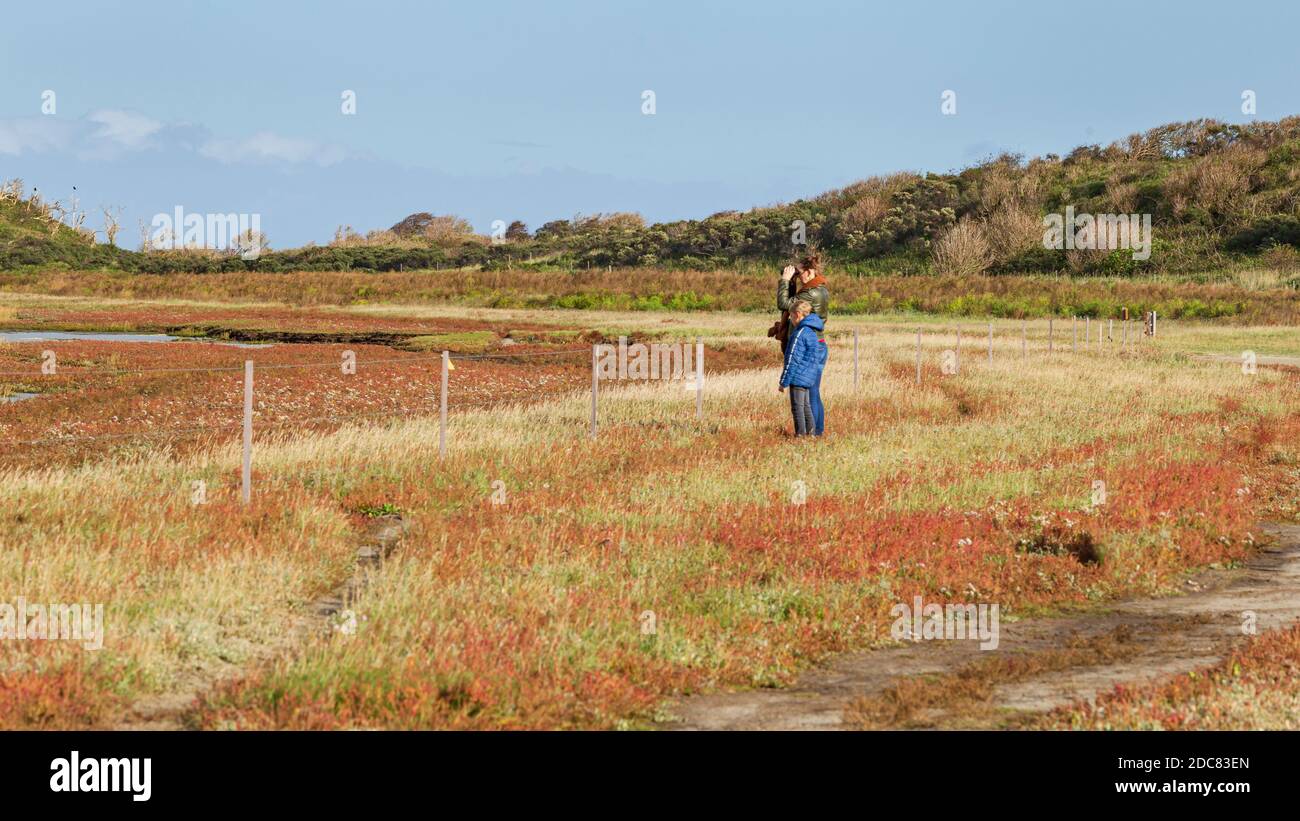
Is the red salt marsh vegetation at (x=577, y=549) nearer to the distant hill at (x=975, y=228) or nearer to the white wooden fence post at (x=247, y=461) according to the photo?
the white wooden fence post at (x=247, y=461)

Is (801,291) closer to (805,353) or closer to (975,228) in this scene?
(805,353)

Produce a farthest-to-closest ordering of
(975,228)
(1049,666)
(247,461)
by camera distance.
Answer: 1. (975,228)
2. (247,461)
3. (1049,666)

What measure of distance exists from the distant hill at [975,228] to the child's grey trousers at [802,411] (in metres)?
56.3

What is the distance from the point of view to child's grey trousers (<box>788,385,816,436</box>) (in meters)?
19.7

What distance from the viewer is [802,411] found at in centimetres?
1981

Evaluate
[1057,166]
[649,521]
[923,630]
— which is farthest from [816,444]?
[1057,166]

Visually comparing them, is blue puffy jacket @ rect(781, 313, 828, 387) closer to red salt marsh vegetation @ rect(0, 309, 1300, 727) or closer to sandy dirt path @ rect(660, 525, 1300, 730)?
red salt marsh vegetation @ rect(0, 309, 1300, 727)

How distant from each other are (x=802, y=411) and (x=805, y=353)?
113cm

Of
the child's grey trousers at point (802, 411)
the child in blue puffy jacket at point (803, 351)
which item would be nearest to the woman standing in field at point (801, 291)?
the child in blue puffy jacket at point (803, 351)

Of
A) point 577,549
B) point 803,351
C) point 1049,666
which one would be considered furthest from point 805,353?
point 1049,666

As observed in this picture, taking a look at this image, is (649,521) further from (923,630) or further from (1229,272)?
(1229,272)

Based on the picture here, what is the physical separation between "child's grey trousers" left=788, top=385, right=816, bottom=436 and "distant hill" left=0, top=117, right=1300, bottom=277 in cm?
5634

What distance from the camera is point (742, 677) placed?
870 centimetres

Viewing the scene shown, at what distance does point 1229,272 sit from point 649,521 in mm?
80207
